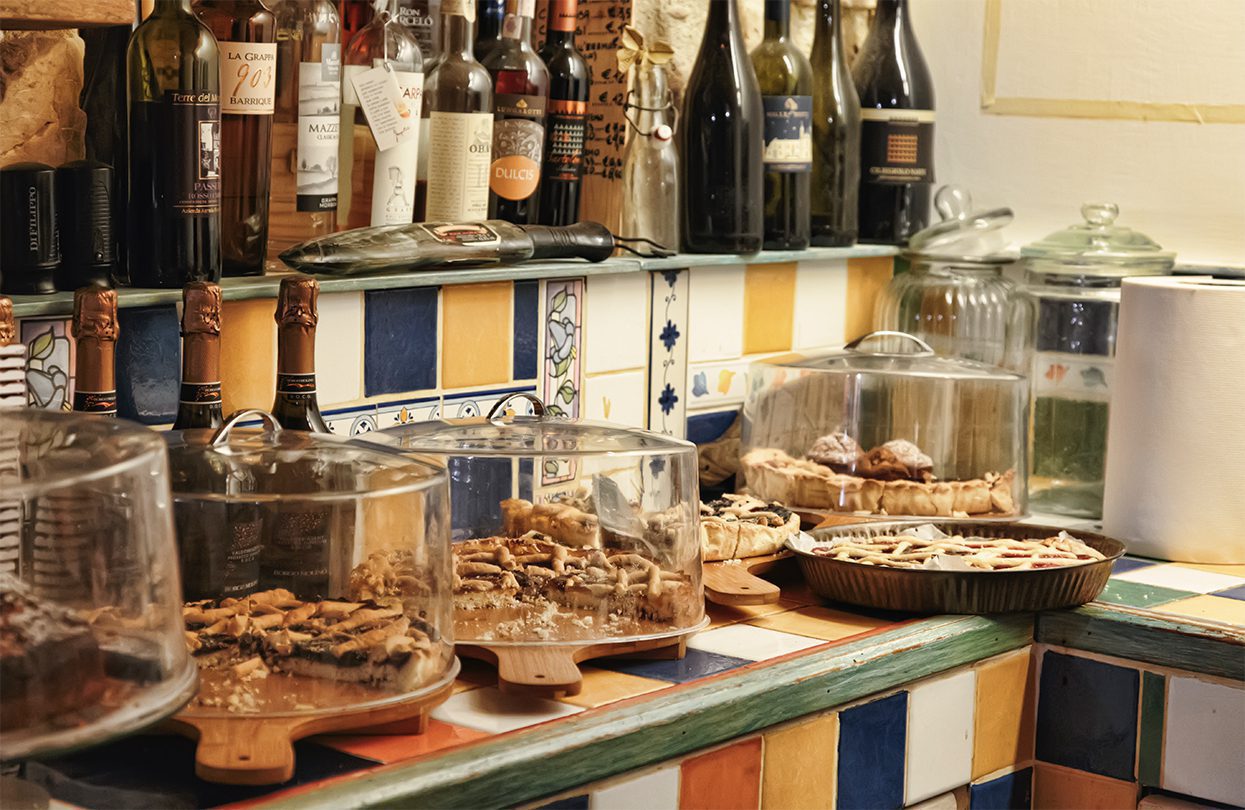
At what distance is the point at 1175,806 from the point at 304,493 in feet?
2.73

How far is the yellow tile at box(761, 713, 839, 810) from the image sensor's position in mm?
1233

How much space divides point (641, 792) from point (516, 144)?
0.76 m

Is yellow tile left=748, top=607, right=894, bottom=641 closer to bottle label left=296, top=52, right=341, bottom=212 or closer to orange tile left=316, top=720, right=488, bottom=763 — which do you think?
orange tile left=316, top=720, right=488, bottom=763

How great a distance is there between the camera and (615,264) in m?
1.76

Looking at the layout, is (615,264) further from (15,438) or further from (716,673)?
(15,438)

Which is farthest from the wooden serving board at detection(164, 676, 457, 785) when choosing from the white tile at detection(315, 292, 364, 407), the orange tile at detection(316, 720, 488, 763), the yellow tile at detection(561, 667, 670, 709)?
the white tile at detection(315, 292, 364, 407)

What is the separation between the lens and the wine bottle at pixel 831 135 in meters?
2.07

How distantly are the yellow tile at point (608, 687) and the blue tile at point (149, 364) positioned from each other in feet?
1.41

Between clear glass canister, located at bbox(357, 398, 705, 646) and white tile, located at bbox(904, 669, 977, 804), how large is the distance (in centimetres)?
21

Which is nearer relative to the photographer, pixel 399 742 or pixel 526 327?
pixel 399 742

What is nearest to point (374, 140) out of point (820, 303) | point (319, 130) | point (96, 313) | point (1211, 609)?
point (319, 130)

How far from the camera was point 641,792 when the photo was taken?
1126 mm

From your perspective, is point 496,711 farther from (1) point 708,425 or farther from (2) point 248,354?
(1) point 708,425

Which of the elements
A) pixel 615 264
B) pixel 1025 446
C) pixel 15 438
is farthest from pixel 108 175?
pixel 1025 446
